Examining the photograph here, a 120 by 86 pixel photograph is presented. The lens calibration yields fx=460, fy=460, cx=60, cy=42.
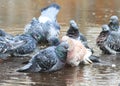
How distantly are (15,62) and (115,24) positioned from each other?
2.34 metres

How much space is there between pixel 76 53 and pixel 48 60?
27.5 inches

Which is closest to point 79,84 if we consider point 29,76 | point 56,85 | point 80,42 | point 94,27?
point 56,85

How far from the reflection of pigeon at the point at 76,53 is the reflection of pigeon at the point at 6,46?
94cm

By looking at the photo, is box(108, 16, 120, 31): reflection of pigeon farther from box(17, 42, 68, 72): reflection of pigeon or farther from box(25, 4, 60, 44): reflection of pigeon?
box(17, 42, 68, 72): reflection of pigeon

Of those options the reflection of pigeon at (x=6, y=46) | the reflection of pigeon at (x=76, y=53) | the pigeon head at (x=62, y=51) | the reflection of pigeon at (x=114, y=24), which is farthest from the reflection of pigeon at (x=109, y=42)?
the reflection of pigeon at (x=6, y=46)

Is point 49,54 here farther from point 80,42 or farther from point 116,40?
point 116,40

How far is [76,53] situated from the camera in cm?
779

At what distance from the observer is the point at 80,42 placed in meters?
8.32

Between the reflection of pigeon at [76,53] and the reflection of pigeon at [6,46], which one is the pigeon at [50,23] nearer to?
the reflection of pigeon at [6,46]

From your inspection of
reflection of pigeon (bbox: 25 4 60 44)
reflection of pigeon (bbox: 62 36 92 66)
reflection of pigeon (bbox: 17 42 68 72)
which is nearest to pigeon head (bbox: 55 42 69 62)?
reflection of pigeon (bbox: 17 42 68 72)

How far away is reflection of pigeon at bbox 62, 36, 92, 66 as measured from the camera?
25.3 ft

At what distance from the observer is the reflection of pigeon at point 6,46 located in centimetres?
803

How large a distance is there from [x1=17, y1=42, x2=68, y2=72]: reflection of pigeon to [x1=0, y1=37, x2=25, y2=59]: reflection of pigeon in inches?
32.7

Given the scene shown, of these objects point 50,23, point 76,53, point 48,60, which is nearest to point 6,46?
point 48,60
